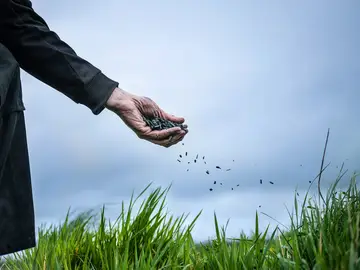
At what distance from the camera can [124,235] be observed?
3.27 metres

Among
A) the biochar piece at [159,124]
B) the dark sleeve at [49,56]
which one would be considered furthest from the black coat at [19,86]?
the biochar piece at [159,124]

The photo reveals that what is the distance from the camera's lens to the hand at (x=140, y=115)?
191cm

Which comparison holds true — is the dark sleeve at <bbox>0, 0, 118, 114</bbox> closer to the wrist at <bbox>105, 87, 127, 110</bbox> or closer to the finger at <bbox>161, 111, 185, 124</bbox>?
the wrist at <bbox>105, 87, 127, 110</bbox>

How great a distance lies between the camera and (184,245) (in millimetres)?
3154

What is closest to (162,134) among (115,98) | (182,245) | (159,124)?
(159,124)

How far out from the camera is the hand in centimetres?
191

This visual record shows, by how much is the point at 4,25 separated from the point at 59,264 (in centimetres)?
160

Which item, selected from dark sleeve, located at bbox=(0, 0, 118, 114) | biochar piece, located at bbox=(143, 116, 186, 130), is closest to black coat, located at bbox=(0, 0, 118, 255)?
dark sleeve, located at bbox=(0, 0, 118, 114)

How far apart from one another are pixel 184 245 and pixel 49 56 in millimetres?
1566

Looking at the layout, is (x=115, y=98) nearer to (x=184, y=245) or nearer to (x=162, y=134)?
(x=162, y=134)

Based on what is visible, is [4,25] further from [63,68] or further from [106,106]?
[106,106]

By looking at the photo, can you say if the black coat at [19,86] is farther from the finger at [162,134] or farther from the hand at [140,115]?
the finger at [162,134]

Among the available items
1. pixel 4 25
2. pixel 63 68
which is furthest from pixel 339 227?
pixel 4 25

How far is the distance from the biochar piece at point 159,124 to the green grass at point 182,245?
0.56 m
